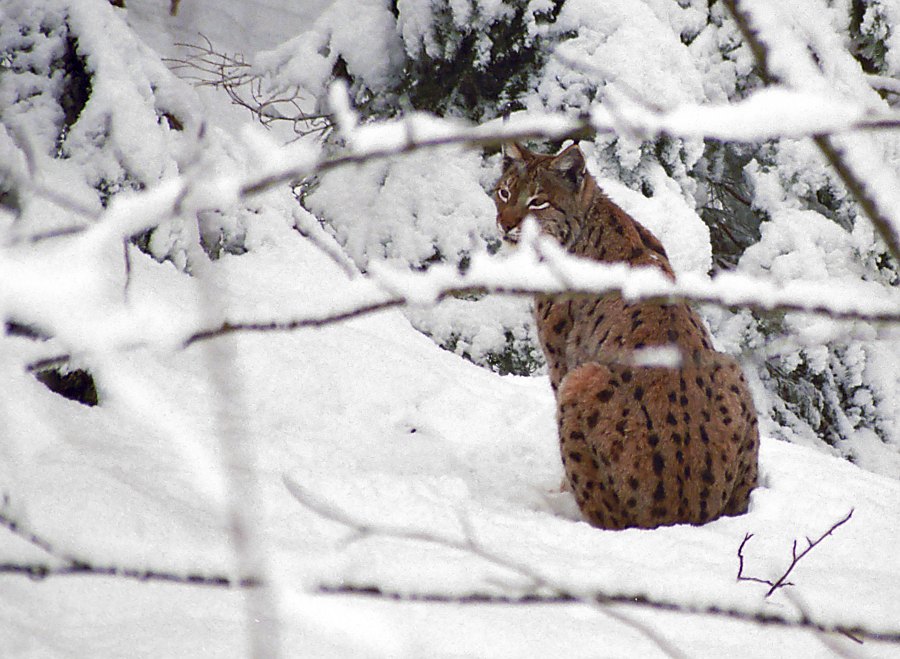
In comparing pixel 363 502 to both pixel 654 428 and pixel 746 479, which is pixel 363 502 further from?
pixel 746 479

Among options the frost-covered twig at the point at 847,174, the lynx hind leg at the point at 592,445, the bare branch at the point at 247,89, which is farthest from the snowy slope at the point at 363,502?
the bare branch at the point at 247,89

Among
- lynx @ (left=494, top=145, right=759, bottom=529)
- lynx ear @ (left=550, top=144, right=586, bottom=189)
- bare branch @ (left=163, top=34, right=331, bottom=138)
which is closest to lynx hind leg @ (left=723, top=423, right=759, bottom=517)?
lynx @ (left=494, top=145, right=759, bottom=529)

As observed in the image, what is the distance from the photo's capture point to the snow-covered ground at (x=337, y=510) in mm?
1005

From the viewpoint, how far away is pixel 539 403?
13.1 feet

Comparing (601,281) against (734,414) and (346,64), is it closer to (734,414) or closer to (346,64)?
(734,414)

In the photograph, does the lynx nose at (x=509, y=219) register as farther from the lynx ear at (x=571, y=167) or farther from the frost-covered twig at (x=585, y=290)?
the frost-covered twig at (x=585, y=290)

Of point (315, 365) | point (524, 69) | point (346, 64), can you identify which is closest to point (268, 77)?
point (346, 64)

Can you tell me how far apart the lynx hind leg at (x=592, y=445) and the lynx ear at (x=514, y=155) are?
1620mm

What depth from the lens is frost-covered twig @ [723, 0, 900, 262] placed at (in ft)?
2.68

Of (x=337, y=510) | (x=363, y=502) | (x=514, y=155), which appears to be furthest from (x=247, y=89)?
(x=337, y=510)

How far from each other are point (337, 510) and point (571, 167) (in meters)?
3.07

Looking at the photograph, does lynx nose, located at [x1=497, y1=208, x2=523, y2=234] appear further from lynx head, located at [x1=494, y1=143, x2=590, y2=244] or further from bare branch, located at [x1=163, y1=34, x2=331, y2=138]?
bare branch, located at [x1=163, y1=34, x2=331, y2=138]

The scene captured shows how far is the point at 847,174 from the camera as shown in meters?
0.82

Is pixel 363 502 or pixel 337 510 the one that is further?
pixel 363 502
